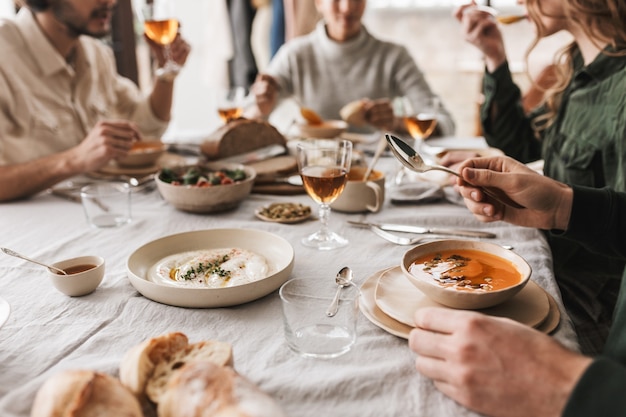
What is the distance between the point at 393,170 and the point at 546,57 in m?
4.00

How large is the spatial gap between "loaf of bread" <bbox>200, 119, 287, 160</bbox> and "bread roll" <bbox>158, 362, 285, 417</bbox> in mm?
1230


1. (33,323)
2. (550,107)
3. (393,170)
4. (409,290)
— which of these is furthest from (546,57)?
(33,323)

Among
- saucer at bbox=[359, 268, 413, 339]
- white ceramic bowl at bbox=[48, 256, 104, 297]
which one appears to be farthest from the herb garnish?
saucer at bbox=[359, 268, 413, 339]

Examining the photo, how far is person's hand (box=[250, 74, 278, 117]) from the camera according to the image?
250 cm

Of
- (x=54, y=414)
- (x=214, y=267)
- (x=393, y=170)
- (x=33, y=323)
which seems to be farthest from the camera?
(x=393, y=170)

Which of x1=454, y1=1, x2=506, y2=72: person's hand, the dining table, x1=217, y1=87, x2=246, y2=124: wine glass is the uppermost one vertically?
x1=454, y1=1, x2=506, y2=72: person's hand

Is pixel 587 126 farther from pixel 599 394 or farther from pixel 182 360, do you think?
pixel 182 360

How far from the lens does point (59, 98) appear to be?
2092 millimetres

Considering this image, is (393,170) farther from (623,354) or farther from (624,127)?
(623,354)

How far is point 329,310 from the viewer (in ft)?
2.75

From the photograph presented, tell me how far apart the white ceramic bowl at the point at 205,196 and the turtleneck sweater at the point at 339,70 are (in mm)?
1589

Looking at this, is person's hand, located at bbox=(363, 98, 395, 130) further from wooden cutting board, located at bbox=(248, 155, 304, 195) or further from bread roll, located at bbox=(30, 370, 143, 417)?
bread roll, located at bbox=(30, 370, 143, 417)

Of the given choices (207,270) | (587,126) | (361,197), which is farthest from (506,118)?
(207,270)

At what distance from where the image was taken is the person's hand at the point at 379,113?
2.24m
